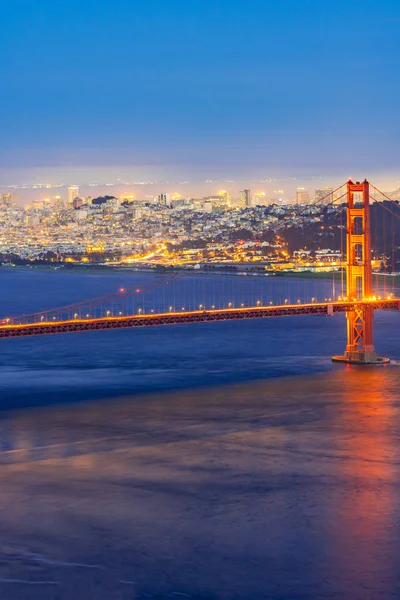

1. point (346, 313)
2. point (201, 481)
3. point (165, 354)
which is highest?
point (346, 313)

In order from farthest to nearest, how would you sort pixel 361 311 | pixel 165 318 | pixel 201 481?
pixel 361 311, pixel 165 318, pixel 201 481

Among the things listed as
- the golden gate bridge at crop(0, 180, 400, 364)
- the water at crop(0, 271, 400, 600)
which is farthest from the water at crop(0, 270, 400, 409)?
the golden gate bridge at crop(0, 180, 400, 364)

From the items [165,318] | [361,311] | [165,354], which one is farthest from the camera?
[165,354]

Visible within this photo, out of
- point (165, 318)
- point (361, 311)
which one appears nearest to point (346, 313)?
point (361, 311)

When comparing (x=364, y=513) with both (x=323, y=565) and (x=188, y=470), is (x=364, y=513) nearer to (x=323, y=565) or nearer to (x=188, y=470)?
(x=323, y=565)

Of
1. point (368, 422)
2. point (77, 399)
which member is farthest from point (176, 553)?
point (77, 399)

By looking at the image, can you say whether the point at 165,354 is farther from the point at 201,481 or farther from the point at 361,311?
the point at 201,481

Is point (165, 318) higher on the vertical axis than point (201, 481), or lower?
higher
